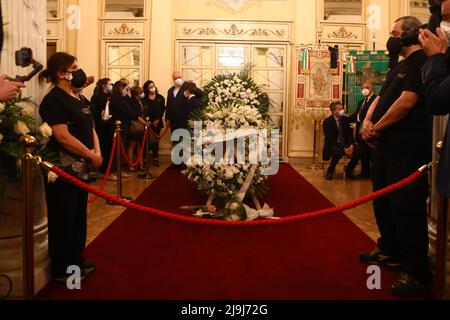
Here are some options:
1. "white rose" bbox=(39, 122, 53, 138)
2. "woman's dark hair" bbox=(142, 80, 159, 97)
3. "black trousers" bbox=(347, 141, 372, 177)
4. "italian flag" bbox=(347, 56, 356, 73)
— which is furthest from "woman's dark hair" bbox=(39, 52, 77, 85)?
"italian flag" bbox=(347, 56, 356, 73)

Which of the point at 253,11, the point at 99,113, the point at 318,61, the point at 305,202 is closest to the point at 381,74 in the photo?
the point at 318,61

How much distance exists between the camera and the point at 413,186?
326 centimetres

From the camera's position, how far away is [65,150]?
11.1ft

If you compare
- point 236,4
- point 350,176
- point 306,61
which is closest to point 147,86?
point 236,4

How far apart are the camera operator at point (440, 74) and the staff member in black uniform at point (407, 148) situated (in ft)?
3.09

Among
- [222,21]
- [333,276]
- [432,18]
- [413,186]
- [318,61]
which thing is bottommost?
[333,276]

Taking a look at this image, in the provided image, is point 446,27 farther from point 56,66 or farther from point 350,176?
point 350,176

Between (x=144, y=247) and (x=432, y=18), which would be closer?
(x=432, y=18)

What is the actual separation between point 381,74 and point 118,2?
6.32m

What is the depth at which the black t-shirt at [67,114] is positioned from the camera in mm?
3297

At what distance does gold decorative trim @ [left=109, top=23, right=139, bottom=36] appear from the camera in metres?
11.4

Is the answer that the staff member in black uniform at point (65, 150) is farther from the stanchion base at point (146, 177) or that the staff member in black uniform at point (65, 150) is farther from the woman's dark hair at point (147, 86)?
the woman's dark hair at point (147, 86)

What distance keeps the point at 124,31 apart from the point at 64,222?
8.82 m
